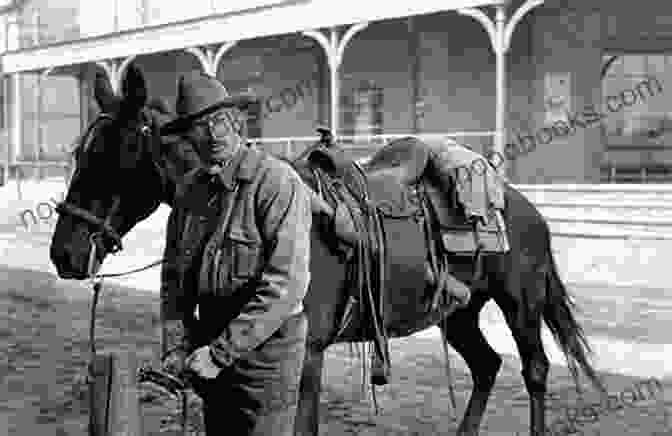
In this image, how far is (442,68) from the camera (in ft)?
55.7

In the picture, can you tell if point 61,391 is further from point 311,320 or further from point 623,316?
point 623,316

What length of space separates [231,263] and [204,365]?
34 centimetres

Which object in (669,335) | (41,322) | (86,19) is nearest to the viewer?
(669,335)

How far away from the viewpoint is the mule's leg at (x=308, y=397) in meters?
3.33

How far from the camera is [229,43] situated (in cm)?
1830

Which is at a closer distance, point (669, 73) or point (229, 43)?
point (229, 43)

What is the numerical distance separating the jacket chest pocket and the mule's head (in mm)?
1083

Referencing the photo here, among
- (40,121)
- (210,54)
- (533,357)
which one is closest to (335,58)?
(210,54)

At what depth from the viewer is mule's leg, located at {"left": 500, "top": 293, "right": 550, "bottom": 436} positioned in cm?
480

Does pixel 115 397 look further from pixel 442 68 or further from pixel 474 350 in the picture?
pixel 442 68

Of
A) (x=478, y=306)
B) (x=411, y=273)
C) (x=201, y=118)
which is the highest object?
(x=201, y=118)

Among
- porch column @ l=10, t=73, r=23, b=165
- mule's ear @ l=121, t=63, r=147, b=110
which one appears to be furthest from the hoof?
porch column @ l=10, t=73, r=23, b=165

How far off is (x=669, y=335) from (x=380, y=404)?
3488mm

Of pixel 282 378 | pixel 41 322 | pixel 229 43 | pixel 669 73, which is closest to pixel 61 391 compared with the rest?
pixel 41 322
